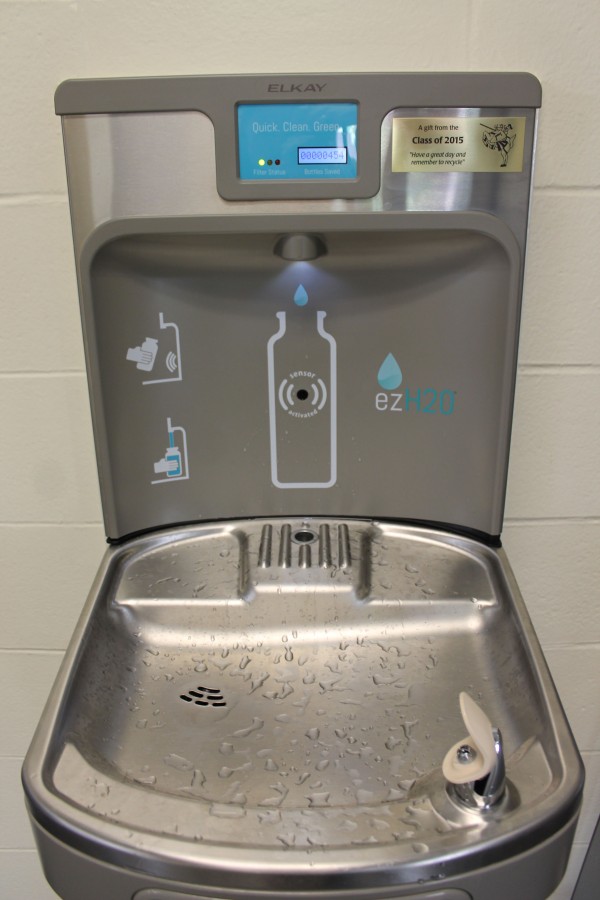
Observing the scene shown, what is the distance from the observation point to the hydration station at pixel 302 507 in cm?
64

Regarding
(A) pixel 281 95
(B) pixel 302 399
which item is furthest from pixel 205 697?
(A) pixel 281 95

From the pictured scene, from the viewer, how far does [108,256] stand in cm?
83

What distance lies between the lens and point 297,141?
2.57 feet

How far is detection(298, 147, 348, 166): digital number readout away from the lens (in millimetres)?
784

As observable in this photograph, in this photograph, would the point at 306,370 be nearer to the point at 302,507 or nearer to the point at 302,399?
the point at 302,399

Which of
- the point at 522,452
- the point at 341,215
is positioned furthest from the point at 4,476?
the point at 522,452

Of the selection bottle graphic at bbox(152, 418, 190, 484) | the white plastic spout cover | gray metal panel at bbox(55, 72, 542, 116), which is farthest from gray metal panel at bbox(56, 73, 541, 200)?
the white plastic spout cover

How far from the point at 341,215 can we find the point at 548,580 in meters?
0.60

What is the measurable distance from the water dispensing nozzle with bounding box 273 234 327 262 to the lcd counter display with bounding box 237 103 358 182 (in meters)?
0.06

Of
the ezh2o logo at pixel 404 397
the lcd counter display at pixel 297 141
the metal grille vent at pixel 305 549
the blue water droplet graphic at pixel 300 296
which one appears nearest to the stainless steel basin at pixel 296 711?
the metal grille vent at pixel 305 549

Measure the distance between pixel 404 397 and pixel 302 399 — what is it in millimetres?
119

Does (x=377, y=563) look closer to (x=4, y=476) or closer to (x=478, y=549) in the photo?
(x=478, y=549)

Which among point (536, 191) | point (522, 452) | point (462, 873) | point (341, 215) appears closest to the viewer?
point (462, 873)

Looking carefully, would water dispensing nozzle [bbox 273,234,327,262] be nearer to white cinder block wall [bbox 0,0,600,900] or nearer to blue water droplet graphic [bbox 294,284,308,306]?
blue water droplet graphic [bbox 294,284,308,306]
